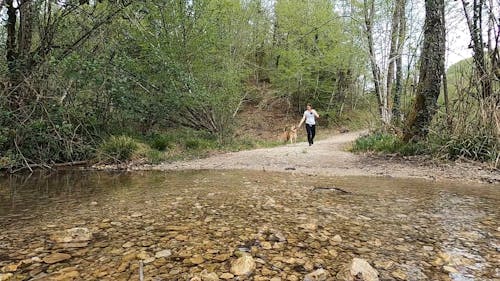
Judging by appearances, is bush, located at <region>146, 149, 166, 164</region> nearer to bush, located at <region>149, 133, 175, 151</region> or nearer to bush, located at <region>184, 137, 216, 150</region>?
bush, located at <region>149, 133, 175, 151</region>

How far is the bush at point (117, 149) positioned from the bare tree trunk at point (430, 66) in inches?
322

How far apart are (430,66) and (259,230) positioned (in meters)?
6.93

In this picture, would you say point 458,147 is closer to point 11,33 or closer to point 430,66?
point 430,66

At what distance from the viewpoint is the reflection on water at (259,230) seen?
209 cm

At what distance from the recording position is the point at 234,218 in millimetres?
3197

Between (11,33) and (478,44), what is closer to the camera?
(478,44)

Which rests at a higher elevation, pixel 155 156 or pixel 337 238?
pixel 155 156

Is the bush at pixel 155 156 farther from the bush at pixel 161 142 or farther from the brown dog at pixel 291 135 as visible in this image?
the brown dog at pixel 291 135

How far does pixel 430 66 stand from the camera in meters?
7.70

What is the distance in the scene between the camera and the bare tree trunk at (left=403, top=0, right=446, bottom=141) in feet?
25.0

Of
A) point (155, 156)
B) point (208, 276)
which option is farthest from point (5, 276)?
point (155, 156)

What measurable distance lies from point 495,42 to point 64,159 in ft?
37.4

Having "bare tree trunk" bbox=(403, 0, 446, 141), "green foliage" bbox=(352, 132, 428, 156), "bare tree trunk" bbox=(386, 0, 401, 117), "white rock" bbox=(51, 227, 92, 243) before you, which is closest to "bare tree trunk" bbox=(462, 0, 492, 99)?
"bare tree trunk" bbox=(403, 0, 446, 141)

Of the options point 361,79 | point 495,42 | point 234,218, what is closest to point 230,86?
point 495,42
